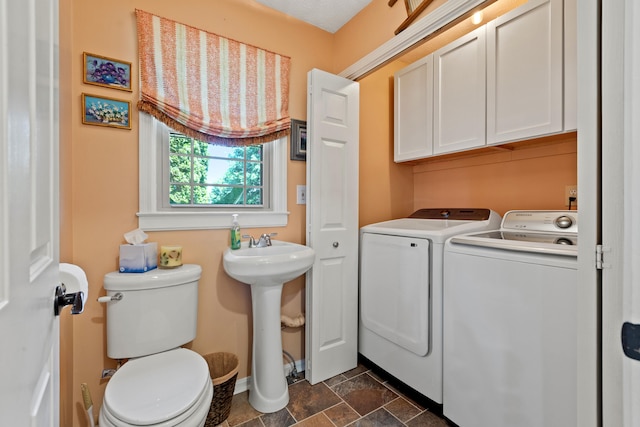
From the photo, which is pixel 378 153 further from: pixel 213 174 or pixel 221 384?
pixel 221 384

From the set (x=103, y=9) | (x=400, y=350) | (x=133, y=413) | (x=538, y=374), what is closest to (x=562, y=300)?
(x=538, y=374)

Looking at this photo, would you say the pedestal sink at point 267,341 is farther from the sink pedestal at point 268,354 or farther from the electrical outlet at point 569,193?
the electrical outlet at point 569,193

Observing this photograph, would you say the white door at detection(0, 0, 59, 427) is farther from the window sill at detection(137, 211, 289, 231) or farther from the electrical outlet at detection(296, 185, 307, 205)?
the electrical outlet at detection(296, 185, 307, 205)

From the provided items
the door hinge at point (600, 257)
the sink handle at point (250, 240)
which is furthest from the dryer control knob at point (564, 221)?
the sink handle at point (250, 240)

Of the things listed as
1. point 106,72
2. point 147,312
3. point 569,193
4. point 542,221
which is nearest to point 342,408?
point 147,312

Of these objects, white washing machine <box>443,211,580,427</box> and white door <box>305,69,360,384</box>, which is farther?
white door <box>305,69,360,384</box>

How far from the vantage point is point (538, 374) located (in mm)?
1184

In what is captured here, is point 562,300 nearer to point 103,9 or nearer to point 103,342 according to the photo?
point 103,342

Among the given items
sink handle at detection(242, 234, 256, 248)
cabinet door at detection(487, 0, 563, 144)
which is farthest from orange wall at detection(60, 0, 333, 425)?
cabinet door at detection(487, 0, 563, 144)

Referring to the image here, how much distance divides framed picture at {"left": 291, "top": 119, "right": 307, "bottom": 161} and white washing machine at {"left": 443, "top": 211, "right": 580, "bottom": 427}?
115 cm

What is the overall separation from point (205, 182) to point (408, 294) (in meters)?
1.46

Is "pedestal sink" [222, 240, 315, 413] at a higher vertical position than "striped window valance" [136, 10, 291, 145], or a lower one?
lower

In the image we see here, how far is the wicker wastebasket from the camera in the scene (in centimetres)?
151

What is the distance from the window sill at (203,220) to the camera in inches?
62.4
